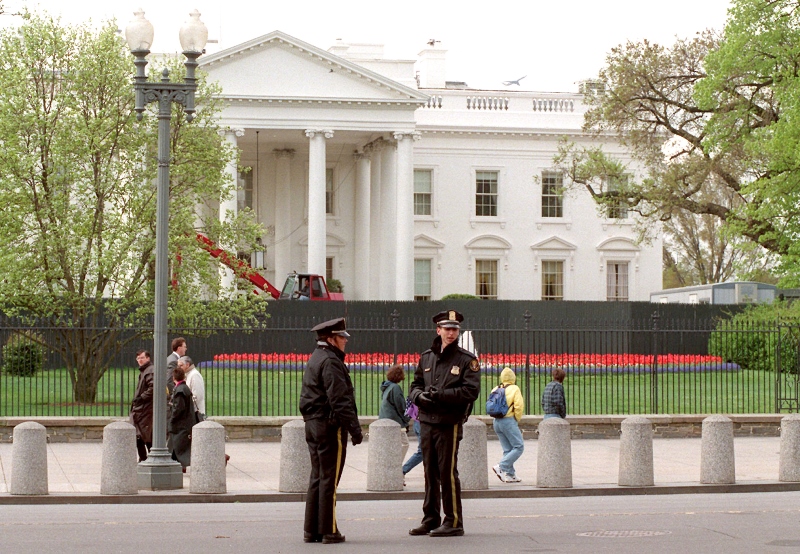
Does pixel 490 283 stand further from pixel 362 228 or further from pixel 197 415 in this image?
pixel 197 415

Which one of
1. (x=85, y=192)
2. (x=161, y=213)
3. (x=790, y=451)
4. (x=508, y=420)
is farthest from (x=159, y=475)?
(x=85, y=192)

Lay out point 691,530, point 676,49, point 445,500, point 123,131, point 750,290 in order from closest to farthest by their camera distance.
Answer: point 445,500, point 691,530, point 123,131, point 676,49, point 750,290

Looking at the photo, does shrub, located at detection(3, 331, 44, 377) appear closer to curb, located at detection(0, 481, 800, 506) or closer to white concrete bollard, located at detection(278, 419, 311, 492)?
curb, located at detection(0, 481, 800, 506)

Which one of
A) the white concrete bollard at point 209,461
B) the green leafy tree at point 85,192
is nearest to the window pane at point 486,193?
the green leafy tree at point 85,192

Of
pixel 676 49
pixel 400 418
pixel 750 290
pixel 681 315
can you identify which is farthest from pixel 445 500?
pixel 750 290

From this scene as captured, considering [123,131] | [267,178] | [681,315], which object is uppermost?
[267,178]

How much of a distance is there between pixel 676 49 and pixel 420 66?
26365 mm

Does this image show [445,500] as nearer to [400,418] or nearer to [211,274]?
[400,418]

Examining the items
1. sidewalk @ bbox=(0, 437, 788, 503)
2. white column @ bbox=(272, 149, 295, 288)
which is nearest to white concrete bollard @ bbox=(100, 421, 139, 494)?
sidewalk @ bbox=(0, 437, 788, 503)

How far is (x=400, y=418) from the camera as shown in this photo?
15766 millimetres

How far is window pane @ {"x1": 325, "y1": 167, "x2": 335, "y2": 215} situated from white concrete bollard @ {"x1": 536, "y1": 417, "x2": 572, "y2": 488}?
1800 inches

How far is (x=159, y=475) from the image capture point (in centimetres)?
1512

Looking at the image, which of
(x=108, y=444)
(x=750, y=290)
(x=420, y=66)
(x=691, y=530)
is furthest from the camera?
(x=420, y=66)

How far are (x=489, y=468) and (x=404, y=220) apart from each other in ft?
119
